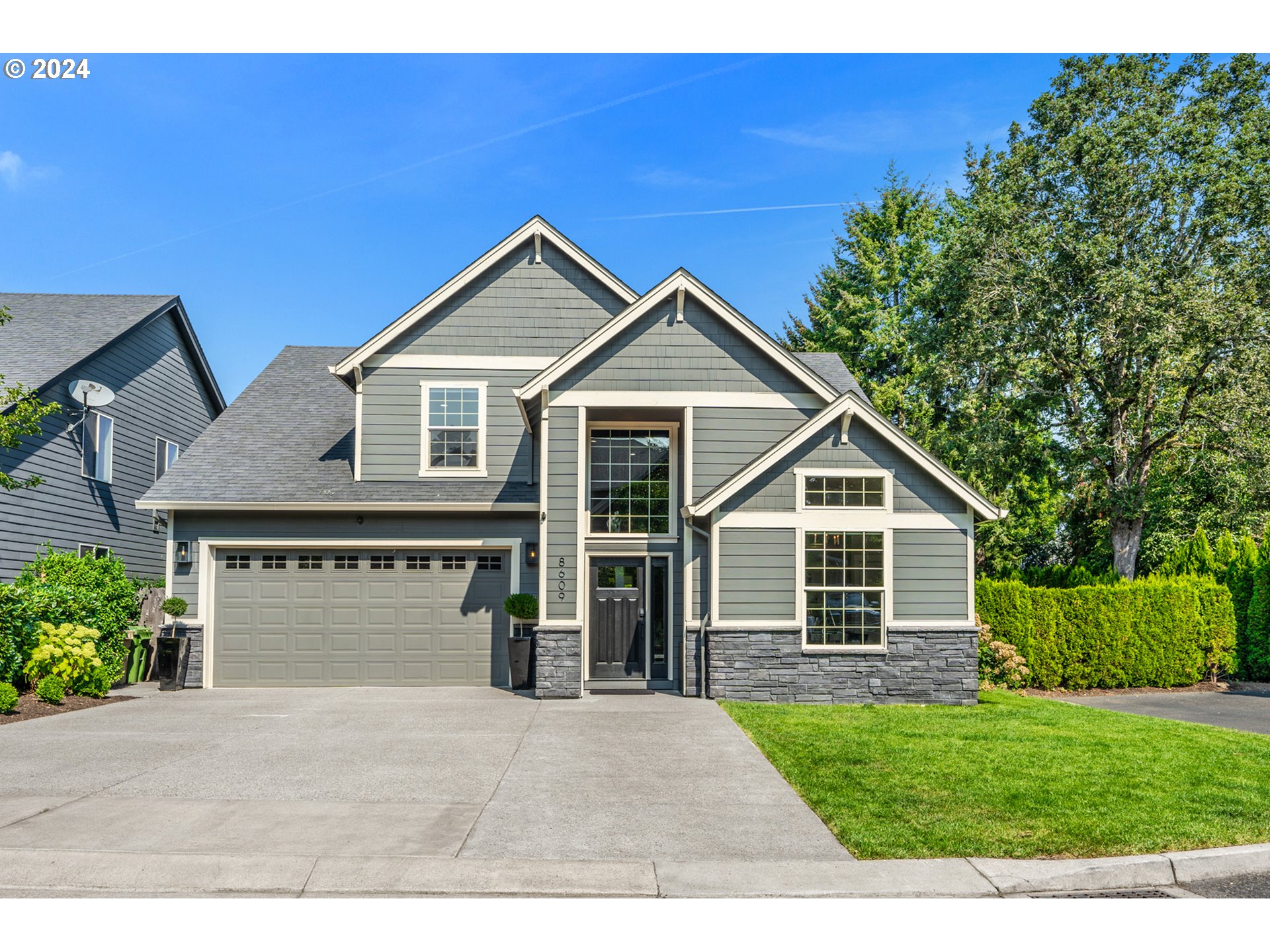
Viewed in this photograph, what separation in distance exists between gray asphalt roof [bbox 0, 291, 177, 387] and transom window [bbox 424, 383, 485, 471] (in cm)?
687

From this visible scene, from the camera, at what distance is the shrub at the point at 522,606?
14953 mm

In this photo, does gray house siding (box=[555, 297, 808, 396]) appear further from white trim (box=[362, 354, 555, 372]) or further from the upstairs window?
the upstairs window

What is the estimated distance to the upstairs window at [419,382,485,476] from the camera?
1661cm

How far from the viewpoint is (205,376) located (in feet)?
76.6

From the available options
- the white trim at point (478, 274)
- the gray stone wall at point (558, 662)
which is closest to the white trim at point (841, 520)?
the gray stone wall at point (558, 662)

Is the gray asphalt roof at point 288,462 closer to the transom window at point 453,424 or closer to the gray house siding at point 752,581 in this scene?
the transom window at point 453,424

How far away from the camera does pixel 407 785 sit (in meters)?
7.91

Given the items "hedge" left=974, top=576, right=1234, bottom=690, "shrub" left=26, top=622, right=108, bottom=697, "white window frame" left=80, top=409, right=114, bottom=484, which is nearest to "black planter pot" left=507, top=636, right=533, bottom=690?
"shrub" left=26, top=622, right=108, bottom=697

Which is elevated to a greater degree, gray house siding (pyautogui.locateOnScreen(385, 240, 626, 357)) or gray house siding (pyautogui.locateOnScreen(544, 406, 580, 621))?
gray house siding (pyautogui.locateOnScreen(385, 240, 626, 357))

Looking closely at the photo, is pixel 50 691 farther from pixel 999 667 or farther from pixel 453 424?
pixel 999 667
